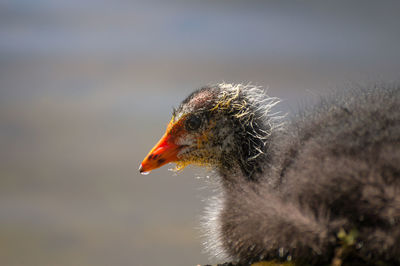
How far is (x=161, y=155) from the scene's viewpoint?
239 cm

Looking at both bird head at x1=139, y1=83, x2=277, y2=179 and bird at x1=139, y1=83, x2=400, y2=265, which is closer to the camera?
bird at x1=139, y1=83, x2=400, y2=265

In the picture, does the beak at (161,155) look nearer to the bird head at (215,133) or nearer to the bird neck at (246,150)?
the bird head at (215,133)

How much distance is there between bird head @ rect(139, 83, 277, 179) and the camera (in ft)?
7.53

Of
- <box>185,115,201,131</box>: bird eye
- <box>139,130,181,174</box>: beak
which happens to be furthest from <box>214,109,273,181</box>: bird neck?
<box>139,130,181,174</box>: beak

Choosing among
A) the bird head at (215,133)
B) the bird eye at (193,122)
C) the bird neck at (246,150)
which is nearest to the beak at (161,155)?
the bird head at (215,133)

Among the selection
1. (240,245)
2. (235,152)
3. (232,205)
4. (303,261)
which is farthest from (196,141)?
(303,261)

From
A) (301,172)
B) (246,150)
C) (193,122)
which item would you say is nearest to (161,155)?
(193,122)

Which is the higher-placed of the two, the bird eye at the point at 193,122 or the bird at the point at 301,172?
the bird eye at the point at 193,122

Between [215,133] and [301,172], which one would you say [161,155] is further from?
[301,172]

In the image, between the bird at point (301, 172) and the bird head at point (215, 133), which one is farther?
the bird head at point (215, 133)

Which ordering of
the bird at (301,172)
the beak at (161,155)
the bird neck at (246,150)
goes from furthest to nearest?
1. the beak at (161,155)
2. the bird neck at (246,150)
3. the bird at (301,172)

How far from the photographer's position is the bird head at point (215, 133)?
2.29 m

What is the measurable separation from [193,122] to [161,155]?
250 mm

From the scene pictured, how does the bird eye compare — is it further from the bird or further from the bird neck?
the bird neck
